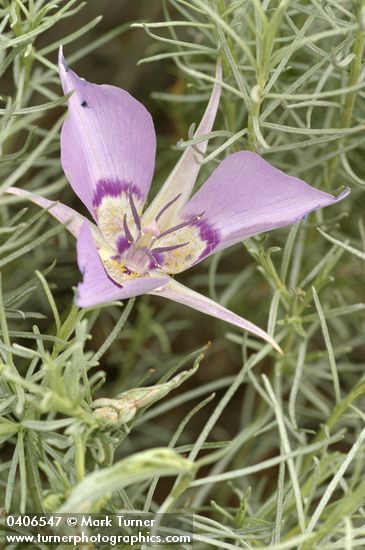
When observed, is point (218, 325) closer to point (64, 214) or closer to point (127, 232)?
point (127, 232)

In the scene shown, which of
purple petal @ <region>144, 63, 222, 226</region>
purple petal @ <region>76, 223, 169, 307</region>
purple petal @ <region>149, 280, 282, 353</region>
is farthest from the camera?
purple petal @ <region>144, 63, 222, 226</region>

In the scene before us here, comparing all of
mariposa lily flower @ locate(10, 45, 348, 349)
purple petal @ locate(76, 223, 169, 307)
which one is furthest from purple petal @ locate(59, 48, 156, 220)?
purple petal @ locate(76, 223, 169, 307)

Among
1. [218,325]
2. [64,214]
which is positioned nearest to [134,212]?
[64,214]

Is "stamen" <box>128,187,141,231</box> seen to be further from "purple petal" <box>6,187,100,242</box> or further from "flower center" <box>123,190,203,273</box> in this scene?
"purple petal" <box>6,187,100,242</box>

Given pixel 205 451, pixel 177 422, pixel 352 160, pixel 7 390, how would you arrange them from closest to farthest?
pixel 7 390 < pixel 205 451 < pixel 352 160 < pixel 177 422

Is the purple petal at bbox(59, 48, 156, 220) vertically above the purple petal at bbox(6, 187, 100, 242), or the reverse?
the purple petal at bbox(59, 48, 156, 220)

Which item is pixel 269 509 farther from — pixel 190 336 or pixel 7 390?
pixel 190 336

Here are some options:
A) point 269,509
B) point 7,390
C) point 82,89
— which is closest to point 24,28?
point 82,89
